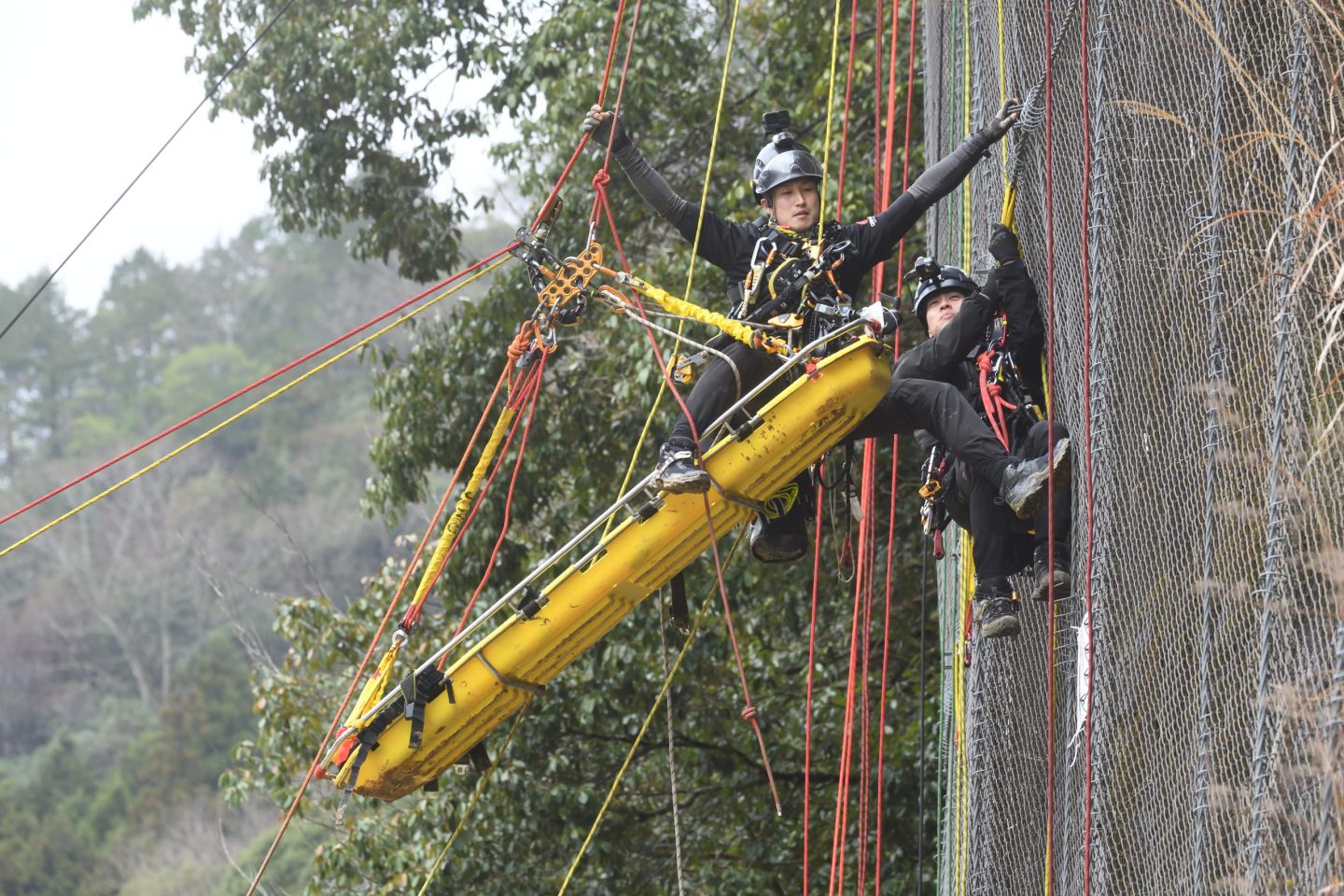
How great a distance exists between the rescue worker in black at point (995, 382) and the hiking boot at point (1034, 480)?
146 mm

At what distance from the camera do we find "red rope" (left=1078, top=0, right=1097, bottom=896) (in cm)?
413

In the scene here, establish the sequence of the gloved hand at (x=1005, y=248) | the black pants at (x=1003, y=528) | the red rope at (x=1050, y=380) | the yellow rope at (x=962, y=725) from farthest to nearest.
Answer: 1. the yellow rope at (x=962, y=725)
2. the gloved hand at (x=1005, y=248)
3. the black pants at (x=1003, y=528)
4. the red rope at (x=1050, y=380)

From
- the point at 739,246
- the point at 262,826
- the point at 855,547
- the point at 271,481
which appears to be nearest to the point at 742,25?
the point at 855,547

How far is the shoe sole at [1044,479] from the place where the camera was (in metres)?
4.54

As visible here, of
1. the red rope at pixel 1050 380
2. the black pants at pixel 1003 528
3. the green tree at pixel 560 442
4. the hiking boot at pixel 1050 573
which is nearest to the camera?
the red rope at pixel 1050 380

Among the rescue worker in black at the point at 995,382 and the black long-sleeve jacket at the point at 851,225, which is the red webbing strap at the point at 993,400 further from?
the black long-sleeve jacket at the point at 851,225

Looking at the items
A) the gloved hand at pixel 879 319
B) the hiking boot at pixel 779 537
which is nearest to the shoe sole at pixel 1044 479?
the gloved hand at pixel 879 319

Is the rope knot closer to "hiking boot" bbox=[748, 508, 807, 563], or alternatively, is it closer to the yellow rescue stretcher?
the yellow rescue stretcher

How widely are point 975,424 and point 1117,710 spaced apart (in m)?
1.03

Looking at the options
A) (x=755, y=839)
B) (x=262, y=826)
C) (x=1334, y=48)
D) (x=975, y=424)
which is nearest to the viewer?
(x=1334, y=48)

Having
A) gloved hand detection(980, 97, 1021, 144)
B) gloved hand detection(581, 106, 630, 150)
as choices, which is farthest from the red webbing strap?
gloved hand detection(581, 106, 630, 150)

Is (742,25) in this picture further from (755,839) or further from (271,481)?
(271,481)

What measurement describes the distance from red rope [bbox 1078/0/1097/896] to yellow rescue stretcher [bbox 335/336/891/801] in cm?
88

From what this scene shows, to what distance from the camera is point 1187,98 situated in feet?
12.9
